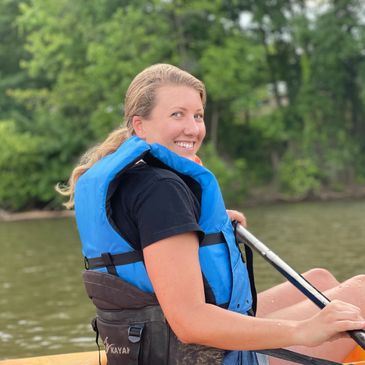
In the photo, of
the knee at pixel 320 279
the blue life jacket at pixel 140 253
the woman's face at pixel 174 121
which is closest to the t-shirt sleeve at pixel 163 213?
the blue life jacket at pixel 140 253

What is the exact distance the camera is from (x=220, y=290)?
5.91 feet

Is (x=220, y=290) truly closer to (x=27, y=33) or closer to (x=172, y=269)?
(x=172, y=269)

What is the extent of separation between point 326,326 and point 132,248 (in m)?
0.46

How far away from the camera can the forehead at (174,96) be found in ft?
6.19

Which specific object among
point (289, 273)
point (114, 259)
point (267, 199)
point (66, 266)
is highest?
point (114, 259)

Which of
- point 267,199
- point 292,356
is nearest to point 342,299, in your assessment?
point 292,356

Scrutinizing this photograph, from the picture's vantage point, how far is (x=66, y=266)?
8.57m

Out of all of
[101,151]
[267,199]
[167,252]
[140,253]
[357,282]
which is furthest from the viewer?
[267,199]

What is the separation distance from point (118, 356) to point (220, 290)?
0.96ft

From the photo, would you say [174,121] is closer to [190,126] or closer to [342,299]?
[190,126]

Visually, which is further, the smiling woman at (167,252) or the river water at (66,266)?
the river water at (66,266)

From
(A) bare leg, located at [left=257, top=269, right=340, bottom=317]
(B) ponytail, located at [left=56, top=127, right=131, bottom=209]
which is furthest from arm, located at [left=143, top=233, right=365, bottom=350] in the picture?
(A) bare leg, located at [left=257, top=269, right=340, bottom=317]

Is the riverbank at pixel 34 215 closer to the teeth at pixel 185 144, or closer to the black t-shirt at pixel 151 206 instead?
the teeth at pixel 185 144

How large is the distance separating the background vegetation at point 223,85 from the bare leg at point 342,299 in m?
18.0
